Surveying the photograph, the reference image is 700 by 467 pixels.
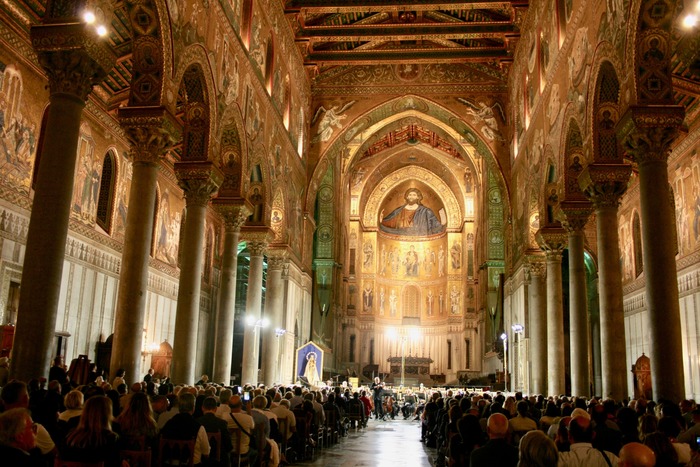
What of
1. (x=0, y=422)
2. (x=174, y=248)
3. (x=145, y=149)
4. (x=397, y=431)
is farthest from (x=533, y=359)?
(x=0, y=422)

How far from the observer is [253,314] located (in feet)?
75.8

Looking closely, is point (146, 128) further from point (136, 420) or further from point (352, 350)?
point (352, 350)

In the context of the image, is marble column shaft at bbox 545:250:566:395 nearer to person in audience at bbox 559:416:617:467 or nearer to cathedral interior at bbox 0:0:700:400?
cathedral interior at bbox 0:0:700:400

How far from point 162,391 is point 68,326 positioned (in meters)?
6.20

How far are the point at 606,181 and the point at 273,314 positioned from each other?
13.9 meters

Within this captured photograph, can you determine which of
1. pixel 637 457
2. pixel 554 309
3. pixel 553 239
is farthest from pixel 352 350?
pixel 637 457

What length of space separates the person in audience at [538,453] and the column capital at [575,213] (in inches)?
596

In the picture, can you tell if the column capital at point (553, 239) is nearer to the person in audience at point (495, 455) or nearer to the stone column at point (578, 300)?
the stone column at point (578, 300)

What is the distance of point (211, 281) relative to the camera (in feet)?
96.9

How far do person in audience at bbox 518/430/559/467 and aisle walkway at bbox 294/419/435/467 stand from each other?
8625 millimetres

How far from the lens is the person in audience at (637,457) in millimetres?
3951

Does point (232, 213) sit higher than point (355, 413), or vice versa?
point (232, 213)

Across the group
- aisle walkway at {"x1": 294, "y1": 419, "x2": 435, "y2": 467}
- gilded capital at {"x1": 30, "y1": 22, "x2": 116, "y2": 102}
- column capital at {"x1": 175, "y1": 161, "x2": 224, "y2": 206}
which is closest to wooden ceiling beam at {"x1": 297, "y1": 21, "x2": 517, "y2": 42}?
column capital at {"x1": 175, "y1": 161, "x2": 224, "y2": 206}

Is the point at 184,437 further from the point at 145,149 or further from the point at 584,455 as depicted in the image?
the point at 145,149
